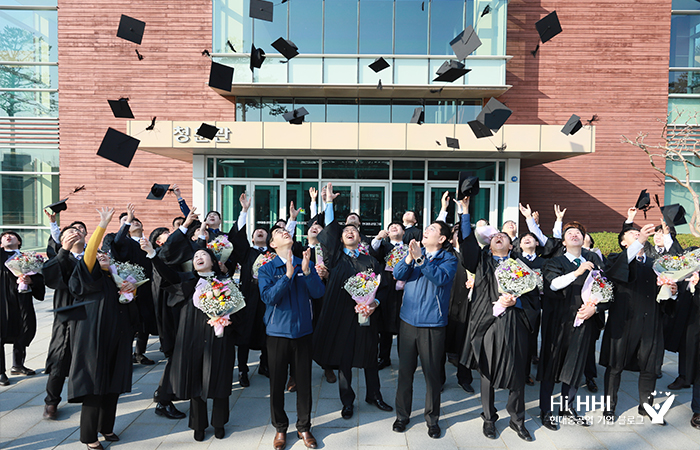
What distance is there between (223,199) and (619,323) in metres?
11.0

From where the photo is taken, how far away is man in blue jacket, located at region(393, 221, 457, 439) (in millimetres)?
3951

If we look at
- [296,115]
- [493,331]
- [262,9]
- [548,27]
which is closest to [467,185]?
[493,331]

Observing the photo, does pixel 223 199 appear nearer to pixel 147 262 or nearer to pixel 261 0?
pixel 261 0

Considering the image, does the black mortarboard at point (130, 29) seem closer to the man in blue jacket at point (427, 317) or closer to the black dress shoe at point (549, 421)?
the man in blue jacket at point (427, 317)

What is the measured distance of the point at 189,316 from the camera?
12.4ft

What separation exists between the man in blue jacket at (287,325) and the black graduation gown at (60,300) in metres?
1.76

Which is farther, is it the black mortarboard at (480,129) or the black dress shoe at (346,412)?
the black mortarboard at (480,129)

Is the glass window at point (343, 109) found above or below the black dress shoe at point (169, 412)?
above

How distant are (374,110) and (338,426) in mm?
11869

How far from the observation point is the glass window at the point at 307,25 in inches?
527

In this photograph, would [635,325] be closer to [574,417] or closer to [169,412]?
[574,417]

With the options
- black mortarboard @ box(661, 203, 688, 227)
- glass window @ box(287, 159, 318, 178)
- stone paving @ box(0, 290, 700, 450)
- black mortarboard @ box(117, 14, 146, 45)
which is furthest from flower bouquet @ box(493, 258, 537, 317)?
glass window @ box(287, 159, 318, 178)

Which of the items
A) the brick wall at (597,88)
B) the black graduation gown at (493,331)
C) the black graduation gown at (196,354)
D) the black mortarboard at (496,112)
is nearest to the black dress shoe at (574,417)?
the black graduation gown at (493,331)

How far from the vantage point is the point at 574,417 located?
14.1 feet
